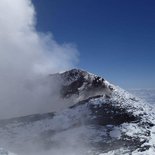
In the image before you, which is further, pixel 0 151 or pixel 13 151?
pixel 13 151

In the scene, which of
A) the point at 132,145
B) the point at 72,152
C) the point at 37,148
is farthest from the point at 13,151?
the point at 132,145

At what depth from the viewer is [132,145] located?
194500 mm

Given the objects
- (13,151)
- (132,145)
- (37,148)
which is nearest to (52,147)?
(37,148)

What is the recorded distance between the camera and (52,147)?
198 meters

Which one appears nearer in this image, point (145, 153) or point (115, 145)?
point (145, 153)

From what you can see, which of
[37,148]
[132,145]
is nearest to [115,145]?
[132,145]

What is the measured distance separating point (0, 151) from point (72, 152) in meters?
34.5

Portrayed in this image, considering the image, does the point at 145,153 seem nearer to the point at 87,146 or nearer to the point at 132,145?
the point at 132,145

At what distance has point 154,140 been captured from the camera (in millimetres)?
199750

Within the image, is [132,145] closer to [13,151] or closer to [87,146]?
[87,146]

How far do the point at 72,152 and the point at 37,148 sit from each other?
57.1 feet

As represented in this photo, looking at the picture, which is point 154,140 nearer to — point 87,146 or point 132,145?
point 132,145

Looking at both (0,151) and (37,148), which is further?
(37,148)

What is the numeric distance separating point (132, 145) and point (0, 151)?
61.5m
